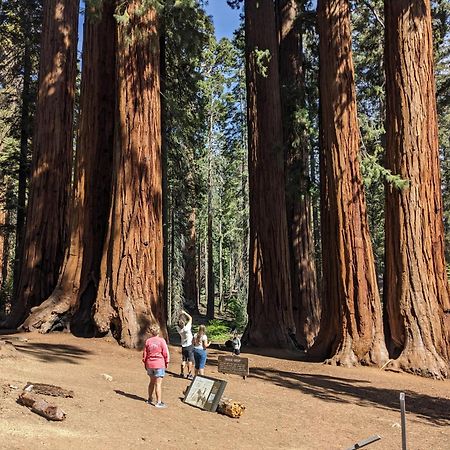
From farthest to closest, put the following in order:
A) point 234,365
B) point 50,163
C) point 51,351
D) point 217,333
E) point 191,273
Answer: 1. point 191,273
2. point 217,333
3. point 50,163
4. point 51,351
5. point 234,365

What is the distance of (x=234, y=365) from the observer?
29.0 ft

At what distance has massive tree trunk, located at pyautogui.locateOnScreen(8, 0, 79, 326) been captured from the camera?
13648 mm

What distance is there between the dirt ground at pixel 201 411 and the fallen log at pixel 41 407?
0.22ft

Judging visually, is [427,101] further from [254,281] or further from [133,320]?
[133,320]

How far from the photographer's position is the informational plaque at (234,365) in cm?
870

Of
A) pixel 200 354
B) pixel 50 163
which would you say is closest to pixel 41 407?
pixel 200 354

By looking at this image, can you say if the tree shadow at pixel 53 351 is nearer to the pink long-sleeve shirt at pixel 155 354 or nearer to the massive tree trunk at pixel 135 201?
the massive tree trunk at pixel 135 201

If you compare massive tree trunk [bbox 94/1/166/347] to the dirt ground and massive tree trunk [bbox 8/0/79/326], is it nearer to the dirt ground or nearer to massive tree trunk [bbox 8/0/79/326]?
the dirt ground

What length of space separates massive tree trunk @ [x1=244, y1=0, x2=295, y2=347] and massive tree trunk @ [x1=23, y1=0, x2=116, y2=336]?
15.1ft

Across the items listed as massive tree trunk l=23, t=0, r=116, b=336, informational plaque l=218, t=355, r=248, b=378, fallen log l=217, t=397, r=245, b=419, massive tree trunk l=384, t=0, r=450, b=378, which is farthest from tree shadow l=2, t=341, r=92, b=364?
massive tree trunk l=384, t=0, r=450, b=378

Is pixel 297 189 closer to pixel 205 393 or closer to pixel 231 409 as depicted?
pixel 205 393

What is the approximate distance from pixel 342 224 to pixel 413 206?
5.34ft

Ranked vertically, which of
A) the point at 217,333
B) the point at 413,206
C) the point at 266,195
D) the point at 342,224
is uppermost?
the point at 266,195

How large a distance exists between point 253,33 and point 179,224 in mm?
11380
